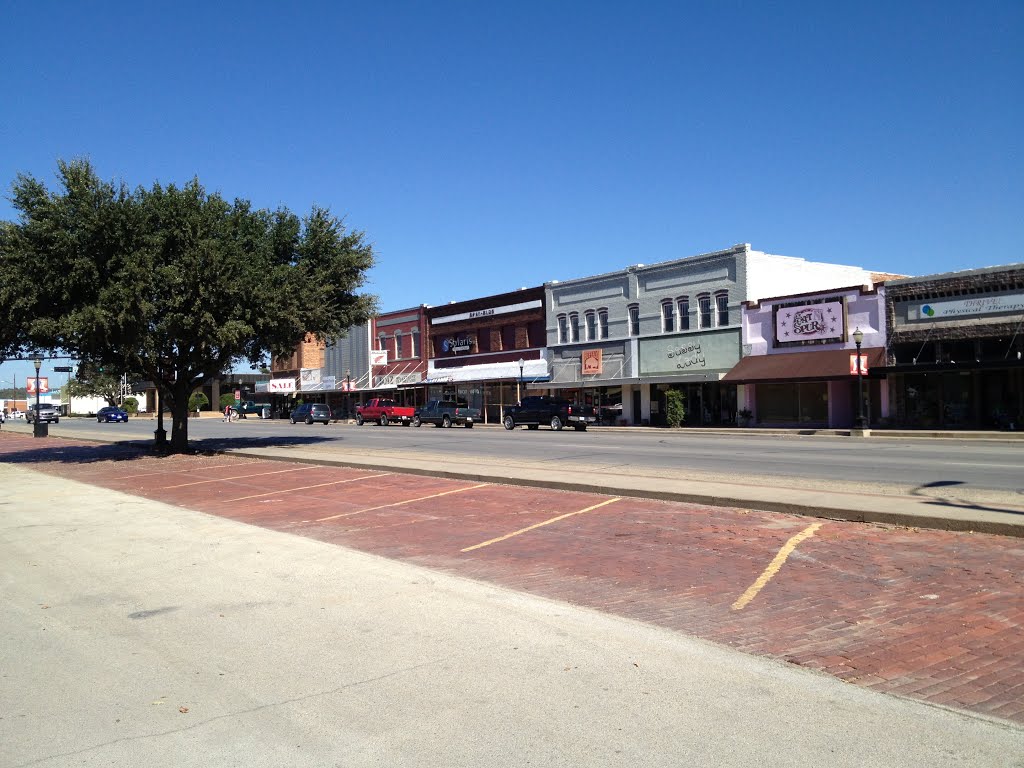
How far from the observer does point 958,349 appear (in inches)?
1278

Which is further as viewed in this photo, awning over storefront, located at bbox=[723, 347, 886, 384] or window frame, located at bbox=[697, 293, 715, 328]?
window frame, located at bbox=[697, 293, 715, 328]

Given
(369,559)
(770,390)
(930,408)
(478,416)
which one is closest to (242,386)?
(478,416)

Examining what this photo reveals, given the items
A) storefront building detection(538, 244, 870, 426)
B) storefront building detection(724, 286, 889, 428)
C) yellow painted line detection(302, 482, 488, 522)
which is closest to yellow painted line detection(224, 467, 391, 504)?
yellow painted line detection(302, 482, 488, 522)

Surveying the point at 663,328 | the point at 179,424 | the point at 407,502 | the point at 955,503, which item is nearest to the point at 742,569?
the point at 955,503

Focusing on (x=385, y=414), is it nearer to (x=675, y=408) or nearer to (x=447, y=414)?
(x=447, y=414)

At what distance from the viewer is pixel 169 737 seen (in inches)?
176

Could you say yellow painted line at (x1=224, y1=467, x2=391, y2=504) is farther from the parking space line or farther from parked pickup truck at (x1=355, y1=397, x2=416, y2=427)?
parked pickup truck at (x1=355, y1=397, x2=416, y2=427)

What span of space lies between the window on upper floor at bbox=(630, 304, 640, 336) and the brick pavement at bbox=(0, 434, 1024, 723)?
31.0m

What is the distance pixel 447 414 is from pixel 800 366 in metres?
23.3

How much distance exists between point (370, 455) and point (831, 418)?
21930mm

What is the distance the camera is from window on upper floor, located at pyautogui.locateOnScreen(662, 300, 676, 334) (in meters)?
43.7

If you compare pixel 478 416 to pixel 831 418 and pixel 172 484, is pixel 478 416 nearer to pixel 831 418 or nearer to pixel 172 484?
pixel 831 418

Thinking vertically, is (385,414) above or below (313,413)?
below

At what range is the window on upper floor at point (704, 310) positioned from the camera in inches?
1649
